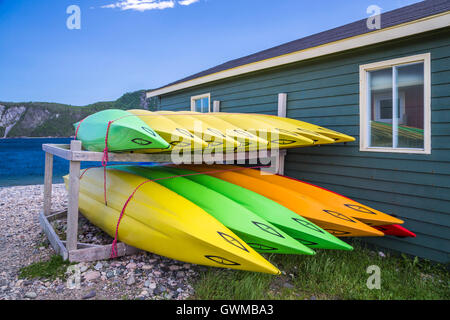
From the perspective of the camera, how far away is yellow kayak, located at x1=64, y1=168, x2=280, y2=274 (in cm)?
251

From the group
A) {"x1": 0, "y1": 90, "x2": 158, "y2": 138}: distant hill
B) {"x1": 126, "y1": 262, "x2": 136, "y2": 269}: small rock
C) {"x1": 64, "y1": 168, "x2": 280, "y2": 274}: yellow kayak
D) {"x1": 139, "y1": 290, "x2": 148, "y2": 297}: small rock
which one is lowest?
{"x1": 139, "y1": 290, "x2": 148, "y2": 297}: small rock

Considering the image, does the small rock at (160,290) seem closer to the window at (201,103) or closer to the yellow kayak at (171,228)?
the yellow kayak at (171,228)

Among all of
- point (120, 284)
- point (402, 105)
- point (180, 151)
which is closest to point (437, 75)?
point (402, 105)

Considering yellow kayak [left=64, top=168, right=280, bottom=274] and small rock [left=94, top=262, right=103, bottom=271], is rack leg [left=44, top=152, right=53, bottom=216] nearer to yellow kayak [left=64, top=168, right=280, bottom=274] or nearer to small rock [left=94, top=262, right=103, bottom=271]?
A: yellow kayak [left=64, top=168, right=280, bottom=274]

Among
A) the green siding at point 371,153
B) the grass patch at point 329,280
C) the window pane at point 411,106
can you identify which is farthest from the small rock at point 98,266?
the window pane at point 411,106

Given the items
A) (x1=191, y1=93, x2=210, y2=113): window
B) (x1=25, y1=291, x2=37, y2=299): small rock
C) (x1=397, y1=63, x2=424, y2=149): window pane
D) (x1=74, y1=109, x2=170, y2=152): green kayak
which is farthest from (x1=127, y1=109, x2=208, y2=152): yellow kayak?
(x1=191, y1=93, x2=210, y2=113): window

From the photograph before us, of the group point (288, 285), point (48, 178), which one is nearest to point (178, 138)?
point (288, 285)

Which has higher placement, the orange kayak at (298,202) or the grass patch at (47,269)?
the orange kayak at (298,202)

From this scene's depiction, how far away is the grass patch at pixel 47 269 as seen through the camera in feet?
10.3

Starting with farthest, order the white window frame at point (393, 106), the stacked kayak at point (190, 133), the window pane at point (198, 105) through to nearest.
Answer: the window pane at point (198, 105)
the white window frame at point (393, 106)
the stacked kayak at point (190, 133)

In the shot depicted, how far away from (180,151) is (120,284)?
1607 millimetres

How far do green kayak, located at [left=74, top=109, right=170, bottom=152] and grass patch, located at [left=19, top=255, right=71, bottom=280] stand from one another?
143cm

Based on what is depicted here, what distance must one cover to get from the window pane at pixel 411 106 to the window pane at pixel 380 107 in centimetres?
14

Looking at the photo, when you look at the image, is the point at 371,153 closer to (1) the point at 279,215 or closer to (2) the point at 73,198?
(1) the point at 279,215
